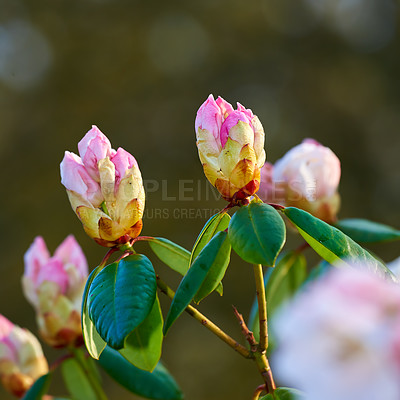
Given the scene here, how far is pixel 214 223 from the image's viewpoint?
55 cm

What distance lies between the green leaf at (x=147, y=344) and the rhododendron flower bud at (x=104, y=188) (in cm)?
10

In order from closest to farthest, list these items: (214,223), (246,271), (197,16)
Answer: (214,223)
(246,271)
(197,16)

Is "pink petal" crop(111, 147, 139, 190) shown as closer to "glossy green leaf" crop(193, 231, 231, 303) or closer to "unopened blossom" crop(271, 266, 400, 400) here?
"glossy green leaf" crop(193, 231, 231, 303)

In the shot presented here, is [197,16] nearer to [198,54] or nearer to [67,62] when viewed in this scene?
[198,54]

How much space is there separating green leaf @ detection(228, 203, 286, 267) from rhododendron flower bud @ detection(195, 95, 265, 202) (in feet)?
0.16

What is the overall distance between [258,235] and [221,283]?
130 millimetres

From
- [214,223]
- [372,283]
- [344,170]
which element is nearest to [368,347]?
[372,283]

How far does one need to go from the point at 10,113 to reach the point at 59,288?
9.18ft

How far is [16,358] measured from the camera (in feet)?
2.64

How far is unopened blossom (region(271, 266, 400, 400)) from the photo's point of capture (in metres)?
0.20

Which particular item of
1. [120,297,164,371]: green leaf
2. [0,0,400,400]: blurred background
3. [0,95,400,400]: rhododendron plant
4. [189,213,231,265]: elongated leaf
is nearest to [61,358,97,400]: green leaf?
[0,95,400,400]: rhododendron plant

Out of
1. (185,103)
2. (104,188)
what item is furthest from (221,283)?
(185,103)

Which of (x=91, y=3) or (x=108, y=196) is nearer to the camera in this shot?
(x=108, y=196)

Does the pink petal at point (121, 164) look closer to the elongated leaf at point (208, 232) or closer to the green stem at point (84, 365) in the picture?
the elongated leaf at point (208, 232)
